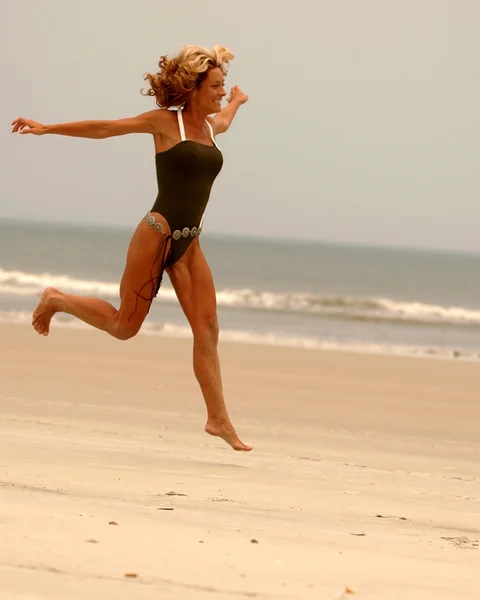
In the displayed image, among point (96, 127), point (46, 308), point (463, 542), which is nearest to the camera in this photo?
point (463, 542)

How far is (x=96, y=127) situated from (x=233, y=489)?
1901 mm

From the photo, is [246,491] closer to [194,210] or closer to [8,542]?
[194,210]

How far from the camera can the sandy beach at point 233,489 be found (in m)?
3.38

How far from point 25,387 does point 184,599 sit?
6721 mm

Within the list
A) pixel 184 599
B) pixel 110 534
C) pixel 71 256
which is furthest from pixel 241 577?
pixel 71 256

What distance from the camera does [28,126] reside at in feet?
18.3

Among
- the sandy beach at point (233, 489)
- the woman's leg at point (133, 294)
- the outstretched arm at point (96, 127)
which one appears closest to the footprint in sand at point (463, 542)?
the sandy beach at point (233, 489)

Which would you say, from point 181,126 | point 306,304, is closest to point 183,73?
point 181,126

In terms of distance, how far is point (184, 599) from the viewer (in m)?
3.14

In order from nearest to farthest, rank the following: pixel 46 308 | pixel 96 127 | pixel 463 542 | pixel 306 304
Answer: pixel 463 542, pixel 96 127, pixel 46 308, pixel 306 304

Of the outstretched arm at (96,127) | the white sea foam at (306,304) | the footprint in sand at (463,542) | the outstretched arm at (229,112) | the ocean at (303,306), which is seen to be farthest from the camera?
the white sea foam at (306,304)

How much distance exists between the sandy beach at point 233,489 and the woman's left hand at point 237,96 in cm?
206

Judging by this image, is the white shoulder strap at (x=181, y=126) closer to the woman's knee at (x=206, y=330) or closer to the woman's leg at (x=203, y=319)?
the woman's leg at (x=203, y=319)

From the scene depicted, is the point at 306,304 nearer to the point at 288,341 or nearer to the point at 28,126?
the point at 288,341
